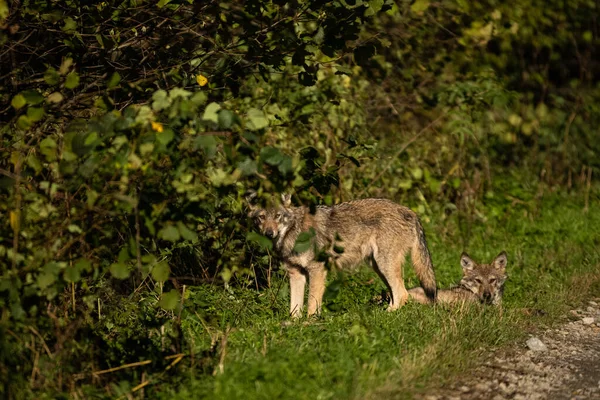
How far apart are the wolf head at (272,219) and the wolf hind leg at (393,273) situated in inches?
38.8

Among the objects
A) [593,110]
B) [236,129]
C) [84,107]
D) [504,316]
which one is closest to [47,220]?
[236,129]

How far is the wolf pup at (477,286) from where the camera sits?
8.41 metres

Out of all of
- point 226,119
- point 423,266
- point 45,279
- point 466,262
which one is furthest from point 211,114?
point 466,262

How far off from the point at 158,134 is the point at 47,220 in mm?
985

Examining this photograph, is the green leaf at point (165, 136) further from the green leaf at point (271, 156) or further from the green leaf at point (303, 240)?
the green leaf at point (303, 240)

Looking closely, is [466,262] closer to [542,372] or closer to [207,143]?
[542,372]

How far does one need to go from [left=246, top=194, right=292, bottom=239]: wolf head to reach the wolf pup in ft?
4.76

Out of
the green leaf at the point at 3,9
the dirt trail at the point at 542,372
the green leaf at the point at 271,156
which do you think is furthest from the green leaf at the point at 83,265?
the dirt trail at the point at 542,372

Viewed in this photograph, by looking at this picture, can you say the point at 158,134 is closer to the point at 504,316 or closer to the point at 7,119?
the point at 7,119

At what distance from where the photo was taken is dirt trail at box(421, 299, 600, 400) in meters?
5.62

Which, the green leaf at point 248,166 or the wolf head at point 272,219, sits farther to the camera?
the wolf head at point 272,219

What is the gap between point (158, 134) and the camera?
4.77 m

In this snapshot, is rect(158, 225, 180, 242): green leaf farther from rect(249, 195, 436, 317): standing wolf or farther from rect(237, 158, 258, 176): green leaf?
rect(249, 195, 436, 317): standing wolf

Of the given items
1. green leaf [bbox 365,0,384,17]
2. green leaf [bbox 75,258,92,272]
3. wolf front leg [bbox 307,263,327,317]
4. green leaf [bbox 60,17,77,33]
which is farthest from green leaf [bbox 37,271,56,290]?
wolf front leg [bbox 307,263,327,317]
